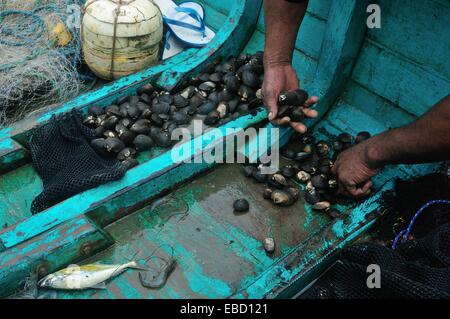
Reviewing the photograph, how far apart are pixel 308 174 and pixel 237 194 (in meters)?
0.47

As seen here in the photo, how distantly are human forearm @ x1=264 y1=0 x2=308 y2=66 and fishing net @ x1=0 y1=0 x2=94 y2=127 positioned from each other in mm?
1754

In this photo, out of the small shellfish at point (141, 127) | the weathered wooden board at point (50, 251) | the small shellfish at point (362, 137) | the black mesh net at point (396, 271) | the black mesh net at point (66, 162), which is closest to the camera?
the black mesh net at point (396, 271)

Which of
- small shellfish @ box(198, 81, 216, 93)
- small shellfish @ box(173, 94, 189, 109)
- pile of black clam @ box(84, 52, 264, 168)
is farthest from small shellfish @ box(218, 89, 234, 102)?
small shellfish @ box(173, 94, 189, 109)

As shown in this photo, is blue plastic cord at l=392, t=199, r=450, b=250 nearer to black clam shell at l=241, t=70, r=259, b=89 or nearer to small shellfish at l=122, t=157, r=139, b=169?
black clam shell at l=241, t=70, r=259, b=89

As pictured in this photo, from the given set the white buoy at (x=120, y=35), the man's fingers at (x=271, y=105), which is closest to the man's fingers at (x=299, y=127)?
the man's fingers at (x=271, y=105)

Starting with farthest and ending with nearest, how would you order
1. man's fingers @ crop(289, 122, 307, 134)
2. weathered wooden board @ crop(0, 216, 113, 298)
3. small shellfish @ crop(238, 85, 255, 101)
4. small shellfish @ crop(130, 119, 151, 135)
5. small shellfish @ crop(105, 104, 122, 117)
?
small shellfish @ crop(238, 85, 255, 101)
small shellfish @ crop(105, 104, 122, 117)
small shellfish @ crop(130, 119, 151, 135)
man's fingers @ crop(289, 122, 307, 134)
weathered wooden board @ crop(0, 216, 113, 298)

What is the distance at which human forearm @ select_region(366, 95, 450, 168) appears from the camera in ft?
6.97

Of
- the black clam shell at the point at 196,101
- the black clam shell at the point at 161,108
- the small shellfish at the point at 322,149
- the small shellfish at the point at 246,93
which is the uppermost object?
the small shellfish at the point at 246,93

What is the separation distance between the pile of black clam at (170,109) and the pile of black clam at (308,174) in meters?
0.43

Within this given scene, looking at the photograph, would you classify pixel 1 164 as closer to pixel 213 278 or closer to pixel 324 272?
pixel 213 278

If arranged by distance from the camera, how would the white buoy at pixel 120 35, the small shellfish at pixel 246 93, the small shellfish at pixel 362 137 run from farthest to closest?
the white buoy at pixel 120 35 < the small shellfish at pixel 246 93 < the small shellfish at pixel 362 137

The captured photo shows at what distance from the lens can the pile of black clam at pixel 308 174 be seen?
2.84m

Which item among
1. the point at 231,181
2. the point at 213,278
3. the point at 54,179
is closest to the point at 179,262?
the point at 213,278

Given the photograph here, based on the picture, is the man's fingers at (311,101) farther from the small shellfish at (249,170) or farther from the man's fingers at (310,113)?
the small shellfish at (249,170)
